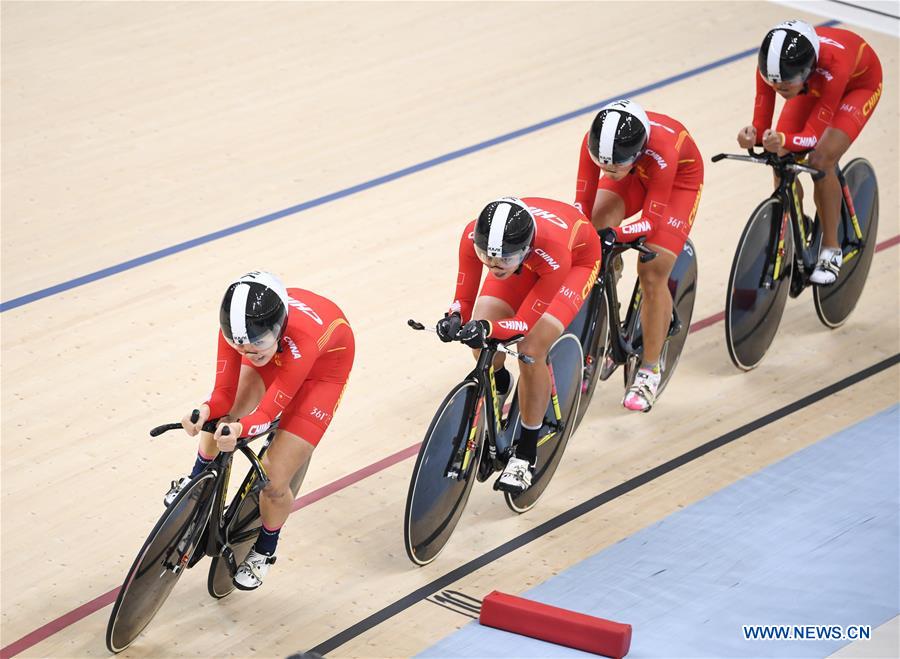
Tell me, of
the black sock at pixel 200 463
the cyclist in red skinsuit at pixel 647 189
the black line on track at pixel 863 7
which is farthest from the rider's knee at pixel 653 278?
the black line on track at pixel 863 7

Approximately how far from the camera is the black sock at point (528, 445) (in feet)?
16.3

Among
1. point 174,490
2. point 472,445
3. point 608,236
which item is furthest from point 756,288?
point 174,490

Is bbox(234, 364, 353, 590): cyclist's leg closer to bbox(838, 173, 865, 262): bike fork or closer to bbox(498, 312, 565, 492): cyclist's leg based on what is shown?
bbox(498, 312, 565, 492): cyclist's leg

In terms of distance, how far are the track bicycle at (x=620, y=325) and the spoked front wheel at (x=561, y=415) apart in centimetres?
25

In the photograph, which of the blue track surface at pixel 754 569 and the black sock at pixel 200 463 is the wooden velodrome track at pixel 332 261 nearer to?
the blue track surface at pixel 754 569

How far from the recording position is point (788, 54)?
18.7 ft

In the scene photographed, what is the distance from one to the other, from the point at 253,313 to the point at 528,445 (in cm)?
137

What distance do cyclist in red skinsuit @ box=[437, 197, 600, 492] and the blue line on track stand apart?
2664 mm

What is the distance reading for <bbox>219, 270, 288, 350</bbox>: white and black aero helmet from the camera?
4035 mm

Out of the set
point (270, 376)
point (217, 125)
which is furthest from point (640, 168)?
point (217, 125)

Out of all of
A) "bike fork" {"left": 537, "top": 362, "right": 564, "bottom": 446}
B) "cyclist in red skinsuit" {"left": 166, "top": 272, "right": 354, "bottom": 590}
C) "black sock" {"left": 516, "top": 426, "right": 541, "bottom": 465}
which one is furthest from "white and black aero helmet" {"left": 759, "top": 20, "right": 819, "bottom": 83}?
"cyclist in red skinsuit" {"left": 166, "top": 272, "right": 354, "bottom": 590}

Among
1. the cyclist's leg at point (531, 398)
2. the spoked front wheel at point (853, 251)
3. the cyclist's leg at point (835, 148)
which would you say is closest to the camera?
the cyclist's leg at point (531, 398)

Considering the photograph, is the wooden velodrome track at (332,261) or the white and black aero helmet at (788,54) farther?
the white and black aero helmet at (788,54)

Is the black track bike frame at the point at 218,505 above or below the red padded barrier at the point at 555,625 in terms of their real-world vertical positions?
above
